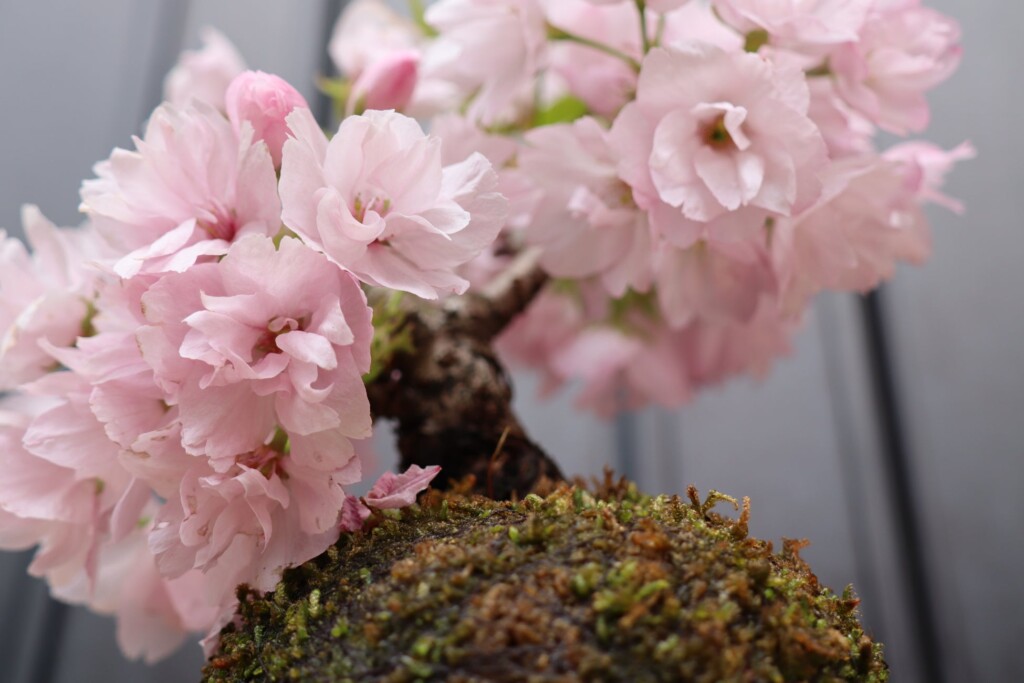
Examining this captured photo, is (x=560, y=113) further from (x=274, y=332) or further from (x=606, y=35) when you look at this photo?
(x=274, y=332)

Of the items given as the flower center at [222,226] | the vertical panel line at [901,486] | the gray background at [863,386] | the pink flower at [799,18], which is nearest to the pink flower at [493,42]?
the pink flower at [799,18]

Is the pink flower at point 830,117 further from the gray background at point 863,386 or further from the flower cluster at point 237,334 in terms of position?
the gray background at point 863,386

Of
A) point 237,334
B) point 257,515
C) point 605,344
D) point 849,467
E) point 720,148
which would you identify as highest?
point 720,148

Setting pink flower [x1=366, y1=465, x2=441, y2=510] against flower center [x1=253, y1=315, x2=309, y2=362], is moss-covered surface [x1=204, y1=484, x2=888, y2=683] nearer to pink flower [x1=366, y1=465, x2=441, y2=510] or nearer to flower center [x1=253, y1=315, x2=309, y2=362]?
pink flower [x1=366, y1=465, x2=441, y2=510]

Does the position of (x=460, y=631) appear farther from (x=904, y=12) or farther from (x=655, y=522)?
(x=904, y=12)

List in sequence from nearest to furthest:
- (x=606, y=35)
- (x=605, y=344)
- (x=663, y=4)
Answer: (x=663, y=4) → (x=606, y=35) → (x=605, y=344)

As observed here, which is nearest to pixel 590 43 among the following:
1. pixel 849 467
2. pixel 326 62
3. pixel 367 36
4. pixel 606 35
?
pixel 606 35
